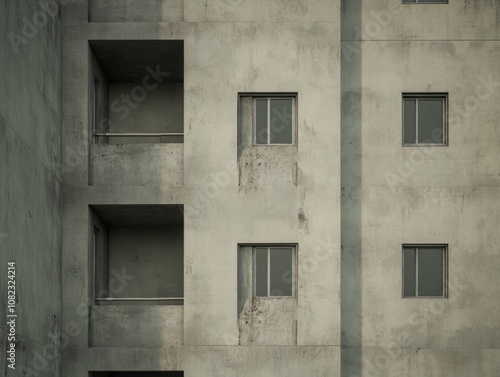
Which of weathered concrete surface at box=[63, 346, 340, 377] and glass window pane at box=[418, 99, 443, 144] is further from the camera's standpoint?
glass window pane at box=[418, 99, 443, 144]

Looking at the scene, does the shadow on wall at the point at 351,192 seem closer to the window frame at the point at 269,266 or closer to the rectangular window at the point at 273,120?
the window frame at the point at 269,266

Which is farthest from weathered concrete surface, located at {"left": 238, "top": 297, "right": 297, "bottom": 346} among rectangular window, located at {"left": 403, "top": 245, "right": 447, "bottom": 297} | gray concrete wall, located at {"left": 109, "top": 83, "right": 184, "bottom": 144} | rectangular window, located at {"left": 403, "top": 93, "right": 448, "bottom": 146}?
gray concrete wall, located at {"left": 109, "top": 83, "right": 184, "bottom": 144}

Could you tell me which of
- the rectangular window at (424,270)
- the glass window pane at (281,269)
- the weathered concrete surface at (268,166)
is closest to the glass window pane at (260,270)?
the glass window pane at (281,269)

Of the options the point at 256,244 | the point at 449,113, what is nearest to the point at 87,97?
the point at 256,244

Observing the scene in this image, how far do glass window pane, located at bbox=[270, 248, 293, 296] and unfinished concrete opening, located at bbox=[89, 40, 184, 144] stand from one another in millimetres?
3623

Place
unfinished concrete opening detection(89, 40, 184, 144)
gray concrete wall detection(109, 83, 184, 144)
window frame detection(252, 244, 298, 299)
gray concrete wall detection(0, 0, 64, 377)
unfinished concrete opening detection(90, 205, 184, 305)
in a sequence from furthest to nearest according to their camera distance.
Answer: gray concrete wall detection(109, 83, 184, 144) < unfinished concrete opening detection(90, 205, 184, 305) < unfinished concrete opening detection(89, 40, 184, 144) < window frame detection(252, 244, 298, 299) < gray concrete wall detection(0, 0, 64, 377)

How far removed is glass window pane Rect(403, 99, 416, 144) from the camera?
962 inches

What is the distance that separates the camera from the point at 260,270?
23.5 m

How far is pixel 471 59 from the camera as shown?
2427 cm

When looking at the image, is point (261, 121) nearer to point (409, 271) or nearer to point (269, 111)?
point (269, 111)

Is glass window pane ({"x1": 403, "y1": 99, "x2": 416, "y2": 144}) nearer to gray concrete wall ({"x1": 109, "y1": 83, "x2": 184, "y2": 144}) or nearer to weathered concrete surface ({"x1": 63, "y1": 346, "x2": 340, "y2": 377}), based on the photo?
weathered concrete surface ({"x1": 63, "y1": 346, "x2": 340, "y2": 377})

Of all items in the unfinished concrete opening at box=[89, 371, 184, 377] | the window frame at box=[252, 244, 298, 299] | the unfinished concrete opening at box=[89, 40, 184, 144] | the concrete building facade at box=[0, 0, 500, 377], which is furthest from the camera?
the unfinished concrete opening at box=[89, 371, 184, 377]

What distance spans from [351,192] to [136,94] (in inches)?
243

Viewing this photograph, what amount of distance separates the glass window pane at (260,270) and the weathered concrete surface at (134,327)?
6.26ft
